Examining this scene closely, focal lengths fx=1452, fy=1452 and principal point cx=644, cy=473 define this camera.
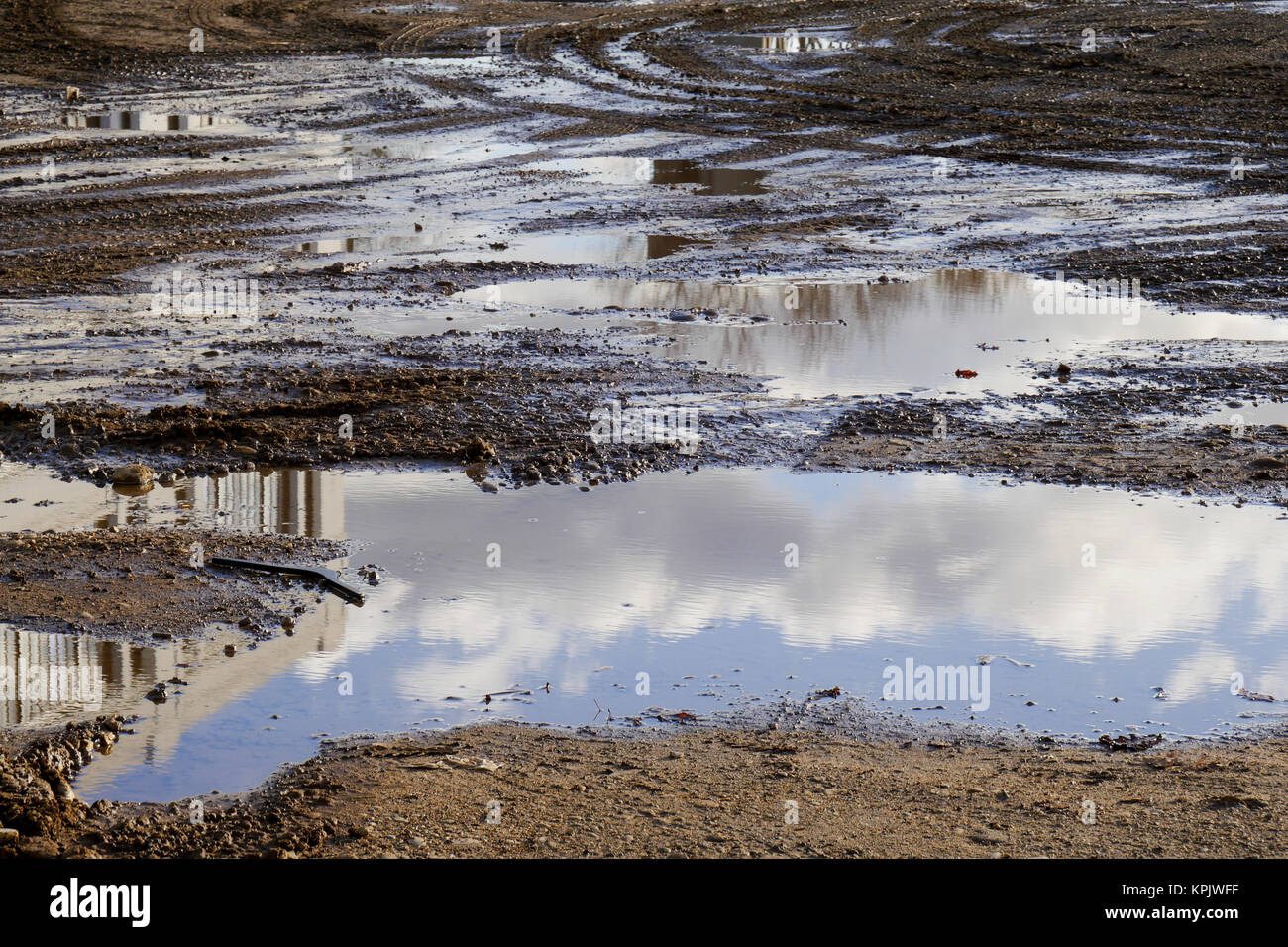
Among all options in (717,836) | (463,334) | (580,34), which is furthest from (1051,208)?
(580,34)

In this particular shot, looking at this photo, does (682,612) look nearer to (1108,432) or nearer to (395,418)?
(395,418)

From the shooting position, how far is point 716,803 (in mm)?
4992

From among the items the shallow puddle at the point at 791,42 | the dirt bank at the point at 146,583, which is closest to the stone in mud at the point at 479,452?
Result: the dirt bank at the point at 146,583

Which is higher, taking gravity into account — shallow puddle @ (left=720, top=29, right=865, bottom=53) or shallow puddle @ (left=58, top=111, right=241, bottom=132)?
shallow puddle @ (left=720, top=29, right=865, bottom=53)

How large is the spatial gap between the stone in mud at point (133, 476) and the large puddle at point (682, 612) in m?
0.12

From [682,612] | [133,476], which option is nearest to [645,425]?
[682,612]

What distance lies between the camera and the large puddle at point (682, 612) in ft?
19.2

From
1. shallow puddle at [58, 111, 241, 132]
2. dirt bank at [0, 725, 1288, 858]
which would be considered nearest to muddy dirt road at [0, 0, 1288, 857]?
dirt bank at [0, 725, 1288, 858]

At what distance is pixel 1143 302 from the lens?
11.9 m

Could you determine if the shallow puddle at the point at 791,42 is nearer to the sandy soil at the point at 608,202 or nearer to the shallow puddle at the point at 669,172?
the sandy soil at the point at 608,202

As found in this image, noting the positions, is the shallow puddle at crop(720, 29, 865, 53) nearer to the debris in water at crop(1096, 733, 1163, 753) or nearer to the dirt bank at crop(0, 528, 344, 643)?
the dirt bank at crop(0, 528, 344, 643)

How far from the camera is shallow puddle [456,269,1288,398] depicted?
33.7ft

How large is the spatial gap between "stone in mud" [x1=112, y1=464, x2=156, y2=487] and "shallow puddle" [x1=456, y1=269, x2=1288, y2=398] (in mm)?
3786

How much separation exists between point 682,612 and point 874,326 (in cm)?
525
